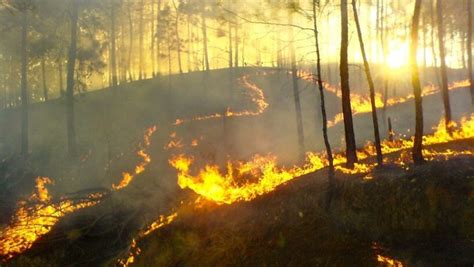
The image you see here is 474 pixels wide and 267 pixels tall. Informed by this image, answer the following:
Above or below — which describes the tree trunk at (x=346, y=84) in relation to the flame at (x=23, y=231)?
above

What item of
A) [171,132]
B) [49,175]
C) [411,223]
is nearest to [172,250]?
[411,223]

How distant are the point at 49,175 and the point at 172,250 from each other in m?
16.5

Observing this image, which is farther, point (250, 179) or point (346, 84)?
point (250, 179)

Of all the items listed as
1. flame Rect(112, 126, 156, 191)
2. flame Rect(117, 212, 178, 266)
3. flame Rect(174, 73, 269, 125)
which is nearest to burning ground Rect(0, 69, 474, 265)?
flame Rect(117, 212, 178, 266)

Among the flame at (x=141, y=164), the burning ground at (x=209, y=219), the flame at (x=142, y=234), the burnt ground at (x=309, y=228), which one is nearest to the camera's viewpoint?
the burnt ground at (x=309, y=228)

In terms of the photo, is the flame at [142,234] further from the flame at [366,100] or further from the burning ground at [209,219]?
the flame at [366,100]

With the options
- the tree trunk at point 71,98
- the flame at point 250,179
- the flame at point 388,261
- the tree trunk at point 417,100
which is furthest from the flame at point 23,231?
the tree trunk at point 71,98

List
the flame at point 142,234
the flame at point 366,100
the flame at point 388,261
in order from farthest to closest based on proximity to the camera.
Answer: the flame at point 366,100, the flame at point 142,234, the flame at point 388,261

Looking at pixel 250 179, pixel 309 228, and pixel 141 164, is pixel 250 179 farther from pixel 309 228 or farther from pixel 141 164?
pixel 141 164

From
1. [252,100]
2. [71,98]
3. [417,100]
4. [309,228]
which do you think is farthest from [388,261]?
[252,100]

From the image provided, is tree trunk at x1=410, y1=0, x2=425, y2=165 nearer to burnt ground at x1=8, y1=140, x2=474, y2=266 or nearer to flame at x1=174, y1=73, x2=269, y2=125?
burnt ground at x1=8, y1=140, x2=474, y2=266

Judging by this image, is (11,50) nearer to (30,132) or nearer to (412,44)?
(30,132)

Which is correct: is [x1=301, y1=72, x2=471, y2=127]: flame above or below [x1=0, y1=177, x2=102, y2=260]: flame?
above

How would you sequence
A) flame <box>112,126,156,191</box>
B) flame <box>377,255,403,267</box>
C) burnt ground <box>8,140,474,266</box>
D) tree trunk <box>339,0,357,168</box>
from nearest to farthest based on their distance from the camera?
flame <box>377,255,403,267</box>, burnt ground <box>8,140,474,266</box>, tree trunk <box>339,0,357,168</box>, flame <box>112,126,156,191</box>
